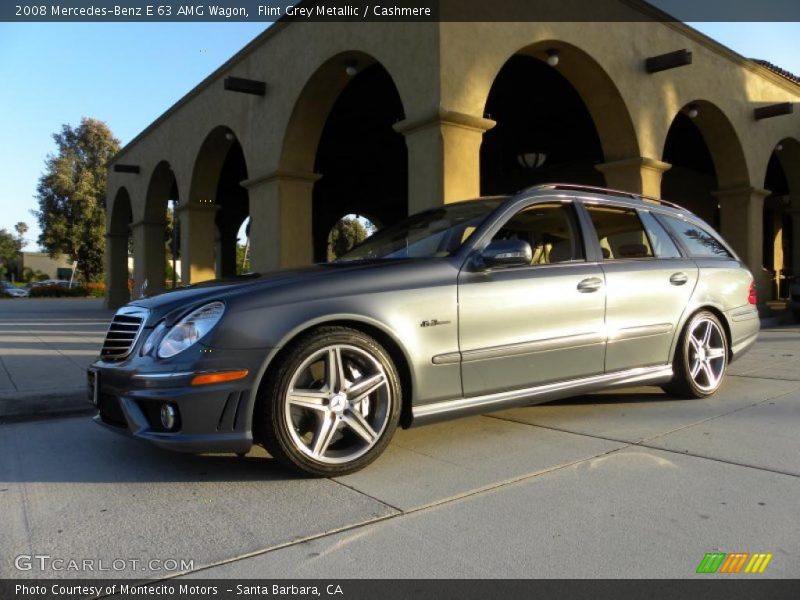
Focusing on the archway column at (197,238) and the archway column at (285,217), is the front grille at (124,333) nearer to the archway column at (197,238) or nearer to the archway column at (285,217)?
the archway column at (285,217)

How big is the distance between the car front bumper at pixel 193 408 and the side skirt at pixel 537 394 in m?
0.96

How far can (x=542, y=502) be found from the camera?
2920 mm

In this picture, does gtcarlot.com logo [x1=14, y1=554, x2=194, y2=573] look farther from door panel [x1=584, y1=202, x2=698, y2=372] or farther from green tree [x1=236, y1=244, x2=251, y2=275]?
Result: green tree [x1=236, y1=244, x2=251, y2=275]

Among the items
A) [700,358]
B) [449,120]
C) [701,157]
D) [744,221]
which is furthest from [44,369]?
A: [701,157]

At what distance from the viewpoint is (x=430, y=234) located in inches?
166

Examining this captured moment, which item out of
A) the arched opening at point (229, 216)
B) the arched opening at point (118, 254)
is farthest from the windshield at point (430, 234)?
the arched opening at point (118, 254)

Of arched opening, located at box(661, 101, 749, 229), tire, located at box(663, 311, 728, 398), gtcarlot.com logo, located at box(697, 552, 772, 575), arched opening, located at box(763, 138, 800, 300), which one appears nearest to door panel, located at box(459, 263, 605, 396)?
tire, located at box(663, 311, 728, 398)

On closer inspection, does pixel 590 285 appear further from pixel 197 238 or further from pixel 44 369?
pixel 197 238

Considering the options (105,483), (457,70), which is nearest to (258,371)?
(105,483)

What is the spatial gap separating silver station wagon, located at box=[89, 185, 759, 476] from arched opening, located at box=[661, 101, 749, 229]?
8229mm

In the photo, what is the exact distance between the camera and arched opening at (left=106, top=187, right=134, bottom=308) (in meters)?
20.6
